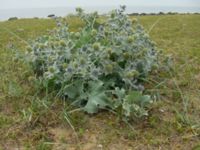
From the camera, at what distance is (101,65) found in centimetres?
260

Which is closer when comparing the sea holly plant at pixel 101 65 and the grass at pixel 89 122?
the grass at pixel 89 122

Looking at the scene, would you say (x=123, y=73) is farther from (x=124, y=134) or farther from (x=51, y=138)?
(x=51, y=138)

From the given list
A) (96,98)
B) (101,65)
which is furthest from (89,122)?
(101,65)

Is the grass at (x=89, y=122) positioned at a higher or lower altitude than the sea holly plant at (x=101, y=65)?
lower

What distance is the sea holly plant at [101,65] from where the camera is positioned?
243cm

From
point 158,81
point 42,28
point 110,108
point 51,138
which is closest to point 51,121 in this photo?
point 51,138

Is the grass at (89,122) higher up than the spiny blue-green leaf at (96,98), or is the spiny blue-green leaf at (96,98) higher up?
the spiny blue-green leaf at (96,98)

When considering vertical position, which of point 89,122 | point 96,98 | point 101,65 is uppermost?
point 101,65

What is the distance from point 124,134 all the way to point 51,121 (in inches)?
15.3

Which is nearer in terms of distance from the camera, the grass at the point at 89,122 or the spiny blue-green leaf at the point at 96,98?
the grass at the point at 89,122

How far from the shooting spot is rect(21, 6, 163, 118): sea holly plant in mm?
2432

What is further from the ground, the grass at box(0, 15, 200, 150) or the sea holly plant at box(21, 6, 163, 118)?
the sea holly plant at box(21, 6, 163, 118)

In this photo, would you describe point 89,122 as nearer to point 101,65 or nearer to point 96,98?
point 96,98

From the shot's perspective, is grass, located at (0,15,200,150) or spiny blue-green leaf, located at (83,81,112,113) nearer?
grass, located at (0,15,200,150)
